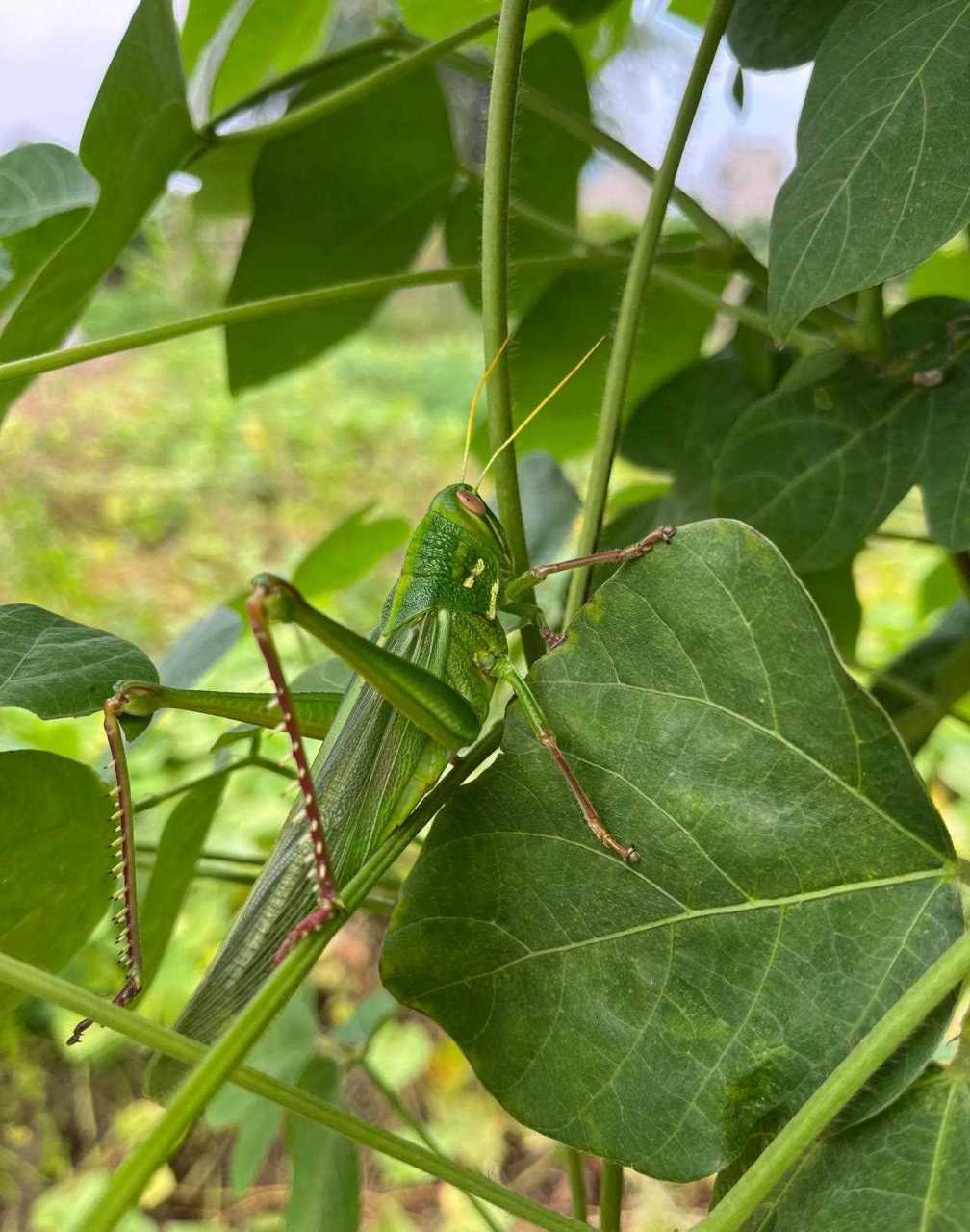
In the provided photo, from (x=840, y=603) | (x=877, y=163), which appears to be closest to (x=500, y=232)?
(x=877, y=163)

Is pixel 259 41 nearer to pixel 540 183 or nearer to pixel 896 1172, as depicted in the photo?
pixel 540 183

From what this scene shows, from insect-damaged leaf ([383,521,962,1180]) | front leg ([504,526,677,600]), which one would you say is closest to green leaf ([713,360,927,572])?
front leg ([504,526,677,600])

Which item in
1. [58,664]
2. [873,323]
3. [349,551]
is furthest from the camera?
[349,551]

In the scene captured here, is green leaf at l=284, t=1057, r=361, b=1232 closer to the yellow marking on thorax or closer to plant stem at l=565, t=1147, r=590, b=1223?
plant stem at l=565, t=1147, r=590, b=1223

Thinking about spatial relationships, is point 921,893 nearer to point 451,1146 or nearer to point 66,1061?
point 451,1146

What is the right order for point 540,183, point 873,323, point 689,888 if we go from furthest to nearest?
point 540,183 → point 873,323 → point 689,888

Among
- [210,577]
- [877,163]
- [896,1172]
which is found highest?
[210,577]

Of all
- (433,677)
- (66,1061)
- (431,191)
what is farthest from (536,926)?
(66,1061)
